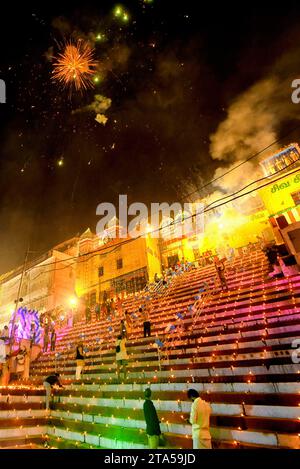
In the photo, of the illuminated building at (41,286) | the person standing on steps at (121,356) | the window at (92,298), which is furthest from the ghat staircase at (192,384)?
the window at (92,298)

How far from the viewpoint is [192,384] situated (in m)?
7.79

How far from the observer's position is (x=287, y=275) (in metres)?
13.6

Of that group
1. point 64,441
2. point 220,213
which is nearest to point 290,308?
point 64,441

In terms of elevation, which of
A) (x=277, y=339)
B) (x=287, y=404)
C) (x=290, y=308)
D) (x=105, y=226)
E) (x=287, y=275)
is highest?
(x=105, y=226)

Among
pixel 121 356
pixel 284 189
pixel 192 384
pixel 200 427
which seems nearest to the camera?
pixel 200 427

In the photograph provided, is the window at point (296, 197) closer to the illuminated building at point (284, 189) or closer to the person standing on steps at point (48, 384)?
the illuminated building at point (284, 189)

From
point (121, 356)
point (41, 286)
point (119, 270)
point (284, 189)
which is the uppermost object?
point (284, 189)

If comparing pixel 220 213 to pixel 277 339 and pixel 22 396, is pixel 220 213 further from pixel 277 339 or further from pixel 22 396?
pixel 22 396

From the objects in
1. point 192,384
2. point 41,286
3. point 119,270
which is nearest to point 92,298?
point 119,270

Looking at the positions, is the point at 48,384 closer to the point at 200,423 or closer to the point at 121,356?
the point at 121,356

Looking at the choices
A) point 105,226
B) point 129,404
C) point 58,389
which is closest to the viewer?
point 129,404

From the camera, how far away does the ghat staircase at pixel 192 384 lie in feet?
19.6

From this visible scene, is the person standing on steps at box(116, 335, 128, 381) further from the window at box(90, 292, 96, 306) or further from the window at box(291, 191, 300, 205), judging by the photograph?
the window at box(90, 292, 96, 306)
